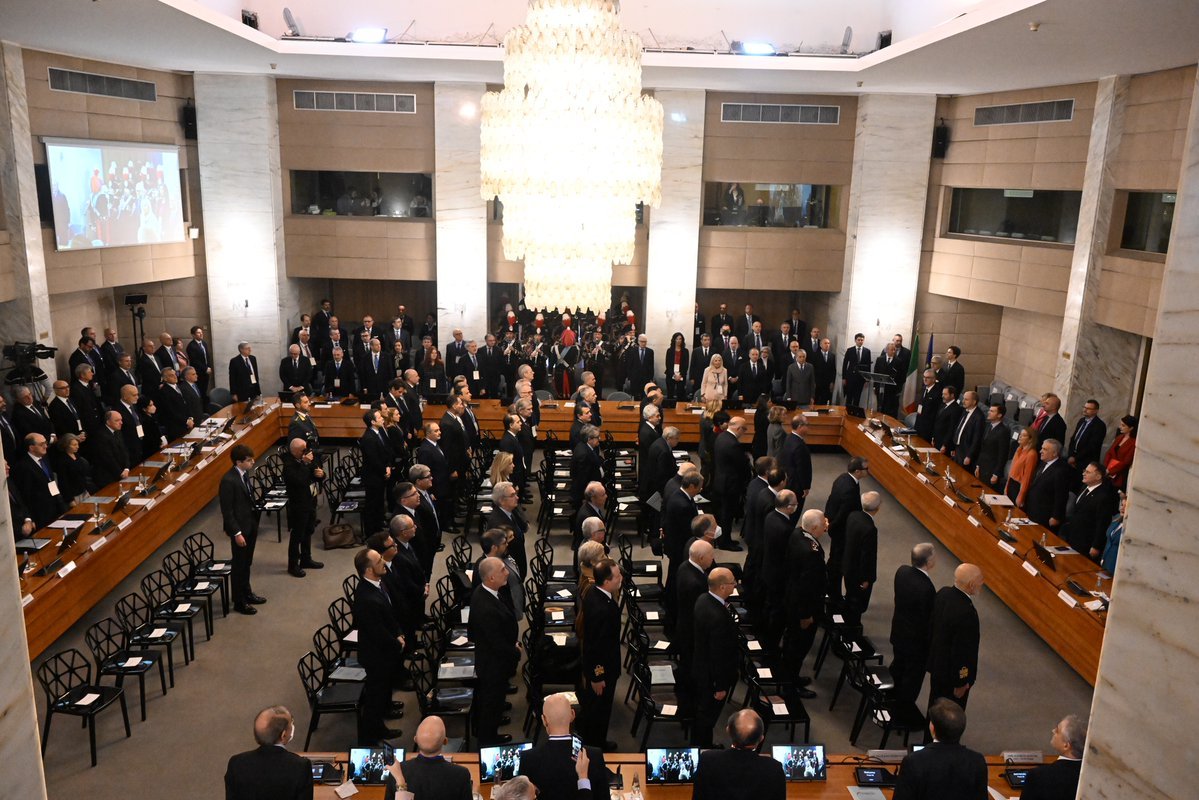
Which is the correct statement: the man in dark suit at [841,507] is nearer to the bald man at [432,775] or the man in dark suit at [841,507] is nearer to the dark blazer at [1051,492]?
the dark blazer at [1051,492]

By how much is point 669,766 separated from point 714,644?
1025 millimetres

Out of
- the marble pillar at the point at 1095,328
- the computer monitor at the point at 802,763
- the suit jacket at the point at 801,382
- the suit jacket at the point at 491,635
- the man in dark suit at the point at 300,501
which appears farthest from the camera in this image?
the suit jacket at the point at 801,382

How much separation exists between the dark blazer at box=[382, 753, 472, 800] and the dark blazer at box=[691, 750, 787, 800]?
1.21m

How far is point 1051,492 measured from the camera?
30.8 feet

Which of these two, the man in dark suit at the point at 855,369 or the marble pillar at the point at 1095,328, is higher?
the marble pillar at the point at 1095,328

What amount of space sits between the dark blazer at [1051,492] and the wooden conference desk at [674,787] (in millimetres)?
4422

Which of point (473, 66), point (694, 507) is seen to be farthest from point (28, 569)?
point (473, 66)

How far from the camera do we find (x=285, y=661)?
8195 millimetres

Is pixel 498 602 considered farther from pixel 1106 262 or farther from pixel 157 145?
pixel 157 145

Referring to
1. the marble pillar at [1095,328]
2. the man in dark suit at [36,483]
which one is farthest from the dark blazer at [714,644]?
the marble pillar at [1095,328]

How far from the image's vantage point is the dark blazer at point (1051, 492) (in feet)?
30.6

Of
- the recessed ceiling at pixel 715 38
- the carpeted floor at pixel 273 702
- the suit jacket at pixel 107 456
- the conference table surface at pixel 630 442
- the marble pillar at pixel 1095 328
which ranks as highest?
the recessed ceiling at pixel 715 38

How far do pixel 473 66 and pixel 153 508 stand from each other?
8148 millimetres

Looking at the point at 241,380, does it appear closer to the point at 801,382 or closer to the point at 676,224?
the point at 676,224
